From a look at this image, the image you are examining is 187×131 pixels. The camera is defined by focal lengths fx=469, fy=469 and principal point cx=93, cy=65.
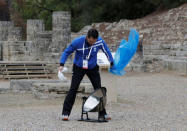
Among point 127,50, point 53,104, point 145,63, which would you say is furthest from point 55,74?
point 127,50

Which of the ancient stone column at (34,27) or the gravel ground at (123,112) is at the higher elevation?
the ancient stone column at (34,27)

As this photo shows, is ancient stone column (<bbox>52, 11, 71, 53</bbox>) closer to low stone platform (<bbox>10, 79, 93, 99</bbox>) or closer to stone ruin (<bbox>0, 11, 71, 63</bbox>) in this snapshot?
stone ruin (<bbox>0, 11, 71, 63</bbox>)

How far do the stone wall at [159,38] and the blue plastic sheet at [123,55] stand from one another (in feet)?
35.3

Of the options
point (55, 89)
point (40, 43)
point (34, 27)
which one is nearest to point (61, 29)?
point (40, 43)

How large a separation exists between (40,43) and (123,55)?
20277mm

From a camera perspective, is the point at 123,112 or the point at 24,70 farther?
the point at 24,70

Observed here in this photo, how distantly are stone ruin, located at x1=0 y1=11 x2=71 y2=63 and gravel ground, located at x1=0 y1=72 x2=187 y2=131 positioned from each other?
1172cm

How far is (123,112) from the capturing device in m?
9.62

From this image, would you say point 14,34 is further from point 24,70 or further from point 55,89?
point 55,89

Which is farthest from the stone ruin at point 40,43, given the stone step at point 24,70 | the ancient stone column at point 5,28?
Result: the stone step at point 24,70

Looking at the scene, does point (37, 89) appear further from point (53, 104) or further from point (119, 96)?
point (119, 96)

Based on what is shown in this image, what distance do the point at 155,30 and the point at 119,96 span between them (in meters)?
17.6

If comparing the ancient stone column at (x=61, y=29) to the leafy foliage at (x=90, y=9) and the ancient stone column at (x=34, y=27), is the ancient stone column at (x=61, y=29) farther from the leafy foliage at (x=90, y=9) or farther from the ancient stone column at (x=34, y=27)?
the leafy foliage at (x=90, y=9)

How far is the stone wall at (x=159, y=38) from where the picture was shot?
Result: 2295 centimetres
